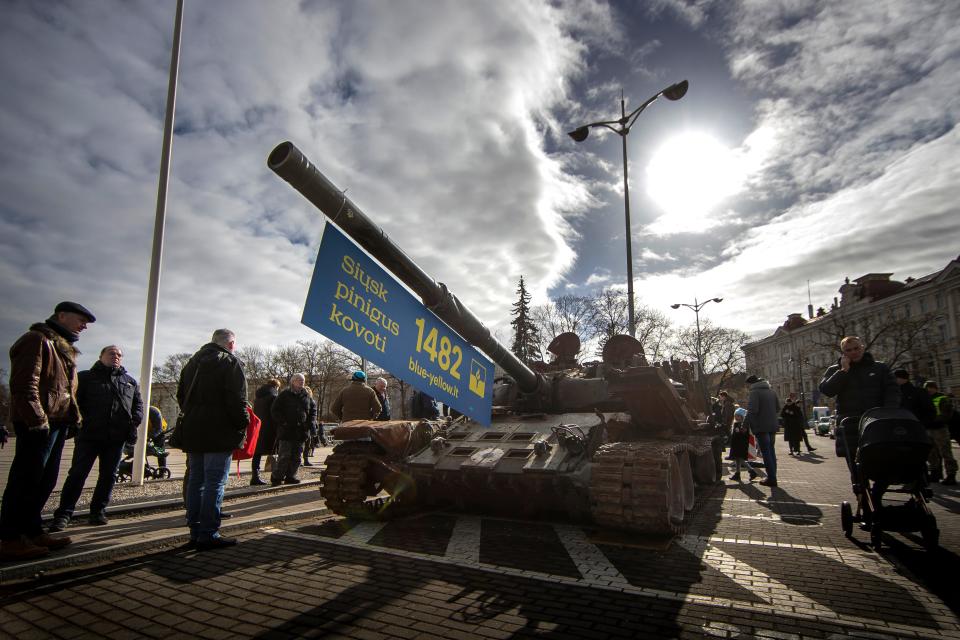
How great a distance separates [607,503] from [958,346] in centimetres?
5698

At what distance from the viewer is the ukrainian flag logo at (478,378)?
18.7 ft

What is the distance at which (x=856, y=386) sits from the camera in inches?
205

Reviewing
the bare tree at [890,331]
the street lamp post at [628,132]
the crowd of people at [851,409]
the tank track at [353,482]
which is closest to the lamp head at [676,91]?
the street lamp post at [628,132]

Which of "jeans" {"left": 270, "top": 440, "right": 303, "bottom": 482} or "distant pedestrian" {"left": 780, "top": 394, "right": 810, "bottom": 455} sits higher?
"distant pedestrian" {"left": 780, "top": 394, "right": 810, "bottom": 455}

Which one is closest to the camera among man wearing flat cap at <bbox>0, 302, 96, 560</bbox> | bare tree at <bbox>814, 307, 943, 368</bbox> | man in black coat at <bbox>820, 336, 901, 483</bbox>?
man wearing flat cap at <bbox>0, 302, 96, 560</bbox>

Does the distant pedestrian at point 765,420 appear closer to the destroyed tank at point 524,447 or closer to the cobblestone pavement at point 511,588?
the destroyed tank at point 524,447

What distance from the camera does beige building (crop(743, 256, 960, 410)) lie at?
3984 cm

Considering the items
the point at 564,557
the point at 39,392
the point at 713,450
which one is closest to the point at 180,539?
the point at 39,392

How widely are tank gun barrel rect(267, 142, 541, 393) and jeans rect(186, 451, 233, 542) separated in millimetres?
2349

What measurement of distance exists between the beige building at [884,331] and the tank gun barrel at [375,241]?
31.8 meters

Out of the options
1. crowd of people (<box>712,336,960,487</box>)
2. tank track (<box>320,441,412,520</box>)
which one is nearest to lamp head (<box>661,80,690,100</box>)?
crowd of people (<box>712,336,960,487</box>)

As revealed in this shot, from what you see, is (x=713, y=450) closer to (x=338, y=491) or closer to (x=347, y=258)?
(x=338, y=491)

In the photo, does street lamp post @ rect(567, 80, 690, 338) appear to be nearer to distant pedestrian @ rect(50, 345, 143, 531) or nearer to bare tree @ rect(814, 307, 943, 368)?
distant pedestrian @ rect(50, 345, 143, 531)

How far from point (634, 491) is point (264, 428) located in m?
6.45
